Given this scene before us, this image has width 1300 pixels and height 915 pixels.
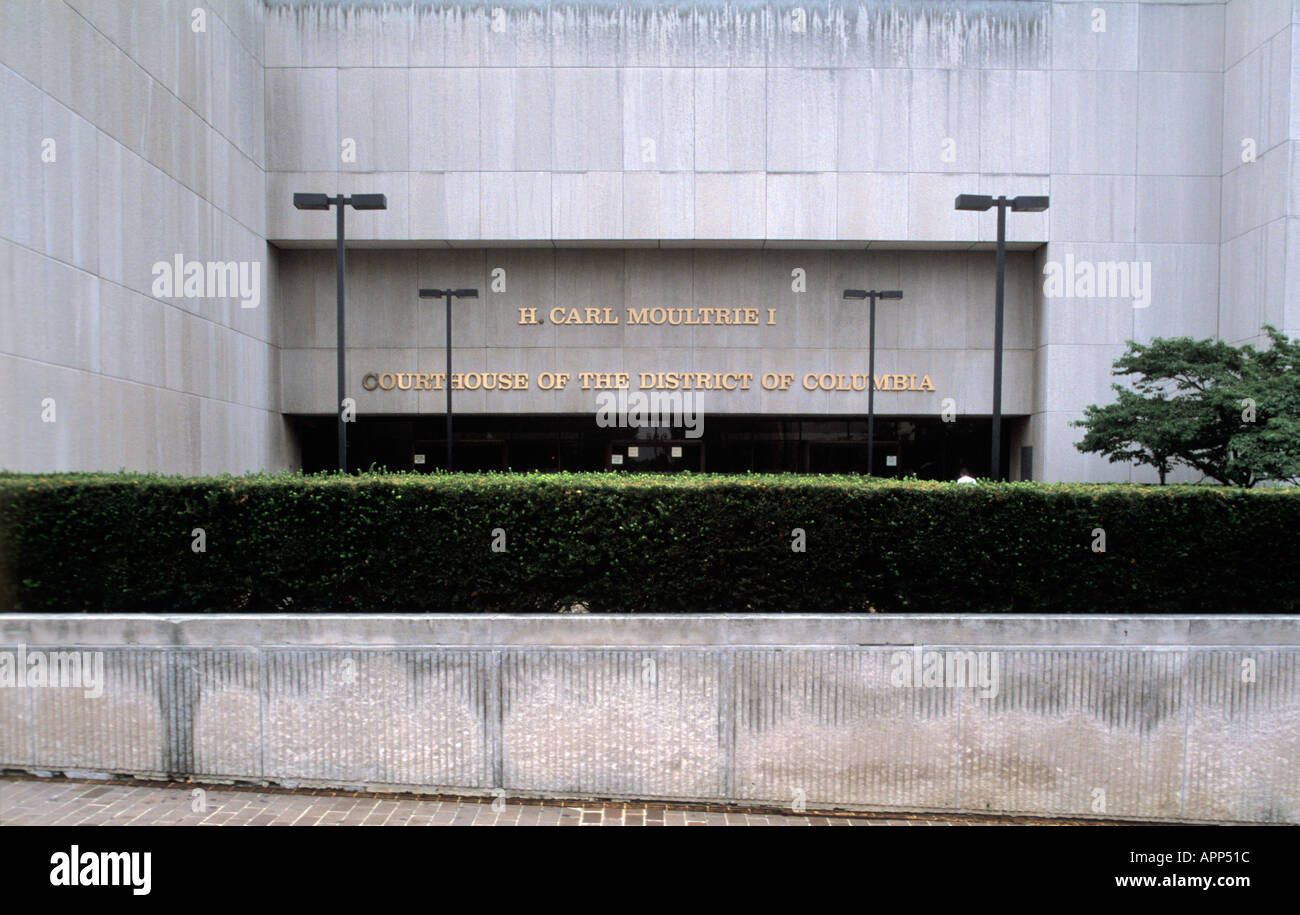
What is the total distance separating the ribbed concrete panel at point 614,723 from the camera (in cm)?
576

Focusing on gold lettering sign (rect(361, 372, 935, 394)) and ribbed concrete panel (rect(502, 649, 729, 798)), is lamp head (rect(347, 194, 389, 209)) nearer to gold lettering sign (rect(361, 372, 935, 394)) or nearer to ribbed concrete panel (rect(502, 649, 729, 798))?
gold lettering sign (rect(361, 372, 935, 394))

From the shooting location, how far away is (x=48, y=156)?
11070 millimetres

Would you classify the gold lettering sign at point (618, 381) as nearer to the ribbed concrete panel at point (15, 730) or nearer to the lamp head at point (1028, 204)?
the lamp head at point (1028, 204)

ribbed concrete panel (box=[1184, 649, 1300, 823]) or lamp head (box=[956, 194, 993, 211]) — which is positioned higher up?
lamp head (box=[956, 194, 993, 211])

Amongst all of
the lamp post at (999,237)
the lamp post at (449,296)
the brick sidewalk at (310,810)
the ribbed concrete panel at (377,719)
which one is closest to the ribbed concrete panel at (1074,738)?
the brick sidewalk at (310,810)

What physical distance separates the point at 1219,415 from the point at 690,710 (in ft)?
40.0

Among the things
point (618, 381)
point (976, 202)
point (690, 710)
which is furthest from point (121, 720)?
point (618, 381)

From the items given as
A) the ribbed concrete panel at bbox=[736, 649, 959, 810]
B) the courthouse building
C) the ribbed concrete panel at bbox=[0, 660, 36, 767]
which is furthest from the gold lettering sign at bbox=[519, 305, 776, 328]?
the ribbed concrete panel at bbox=[0, 660, 36, 767]

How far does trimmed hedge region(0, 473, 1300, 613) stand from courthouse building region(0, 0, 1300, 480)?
10.5 m

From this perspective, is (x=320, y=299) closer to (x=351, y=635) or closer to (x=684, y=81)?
(x=684, y=81)

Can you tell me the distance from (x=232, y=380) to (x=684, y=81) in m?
12.9

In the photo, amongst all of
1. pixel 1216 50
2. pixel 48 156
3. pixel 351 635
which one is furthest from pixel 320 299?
pixel 1216 50

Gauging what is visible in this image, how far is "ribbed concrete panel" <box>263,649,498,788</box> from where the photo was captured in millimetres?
5715

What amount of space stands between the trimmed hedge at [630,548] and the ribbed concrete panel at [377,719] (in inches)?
22.6
